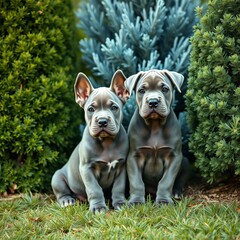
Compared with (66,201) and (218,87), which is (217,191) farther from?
(66,201)

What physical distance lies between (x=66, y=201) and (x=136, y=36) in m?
2.65

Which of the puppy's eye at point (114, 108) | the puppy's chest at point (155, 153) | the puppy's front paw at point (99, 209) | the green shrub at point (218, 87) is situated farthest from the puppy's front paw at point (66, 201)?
the green shrub at point (218, 87)

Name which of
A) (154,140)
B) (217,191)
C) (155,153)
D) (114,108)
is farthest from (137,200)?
(217,191)

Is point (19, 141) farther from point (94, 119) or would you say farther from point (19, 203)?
point (94, 119)

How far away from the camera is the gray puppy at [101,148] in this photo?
18.7 ft

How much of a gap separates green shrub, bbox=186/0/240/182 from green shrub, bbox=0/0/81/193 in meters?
2.08

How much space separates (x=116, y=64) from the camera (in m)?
7.27

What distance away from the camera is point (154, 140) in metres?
5.89

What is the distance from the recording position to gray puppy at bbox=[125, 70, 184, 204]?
5.72 metres

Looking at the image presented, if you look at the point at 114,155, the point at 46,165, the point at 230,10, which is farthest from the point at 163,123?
the point at 46,165

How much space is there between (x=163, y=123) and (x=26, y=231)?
2071mm

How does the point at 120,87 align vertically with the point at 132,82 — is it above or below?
below

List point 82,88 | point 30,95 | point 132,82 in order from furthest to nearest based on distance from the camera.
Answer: point 30,95 < point 82,88 < point 132,82

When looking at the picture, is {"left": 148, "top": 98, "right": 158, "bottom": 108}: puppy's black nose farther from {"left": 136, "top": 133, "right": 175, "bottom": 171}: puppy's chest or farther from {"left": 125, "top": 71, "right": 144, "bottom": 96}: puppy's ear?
{"left": 136, "top": 133, "right": 175, "bottom": 171}: puppy's chest
